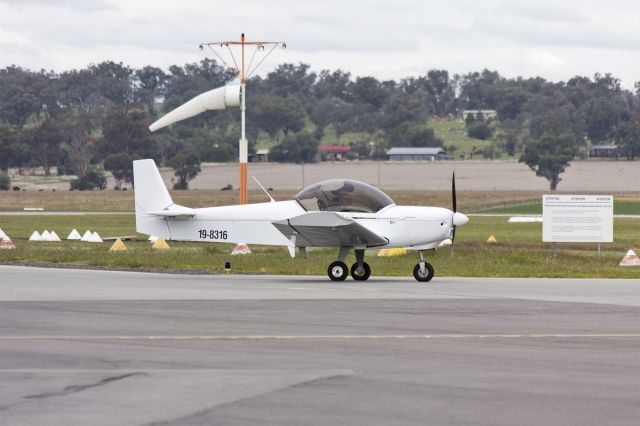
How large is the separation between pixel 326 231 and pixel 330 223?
326 millimetres

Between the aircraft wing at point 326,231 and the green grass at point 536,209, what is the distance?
54.4 meters

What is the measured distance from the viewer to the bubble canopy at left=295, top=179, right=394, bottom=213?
24.0 m

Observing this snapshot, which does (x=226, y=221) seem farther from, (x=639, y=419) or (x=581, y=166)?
(x=581, y=166)

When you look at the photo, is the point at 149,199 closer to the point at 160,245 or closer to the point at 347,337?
the point at 347,337

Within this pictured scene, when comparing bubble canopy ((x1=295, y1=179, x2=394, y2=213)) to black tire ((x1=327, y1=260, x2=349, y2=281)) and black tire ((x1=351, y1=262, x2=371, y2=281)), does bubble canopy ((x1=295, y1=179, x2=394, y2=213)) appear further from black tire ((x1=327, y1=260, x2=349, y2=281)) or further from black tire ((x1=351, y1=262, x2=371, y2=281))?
black tire ((x1=351, y1=262, x2=371, y2=281))

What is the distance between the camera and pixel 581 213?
3469 centimetres

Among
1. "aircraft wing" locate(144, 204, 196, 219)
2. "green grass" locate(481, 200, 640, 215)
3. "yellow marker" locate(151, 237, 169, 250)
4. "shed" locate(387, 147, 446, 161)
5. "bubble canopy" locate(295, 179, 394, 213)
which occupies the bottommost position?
"yellow marker" locate(151, 237, 169, 250)

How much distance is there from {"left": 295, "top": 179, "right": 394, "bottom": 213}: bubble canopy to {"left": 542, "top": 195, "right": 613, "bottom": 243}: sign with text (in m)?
11.7

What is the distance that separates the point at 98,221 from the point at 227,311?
157ft

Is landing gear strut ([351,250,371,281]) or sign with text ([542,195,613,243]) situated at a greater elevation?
sign with text ([542,195,613,243])

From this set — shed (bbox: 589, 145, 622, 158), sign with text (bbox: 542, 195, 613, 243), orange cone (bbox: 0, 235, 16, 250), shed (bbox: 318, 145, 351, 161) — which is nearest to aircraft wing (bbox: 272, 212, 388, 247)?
sign with text (bbox: 542, 195, 613, 243)

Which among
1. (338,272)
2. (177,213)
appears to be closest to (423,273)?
(338,272)

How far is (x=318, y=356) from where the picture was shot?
1294cm

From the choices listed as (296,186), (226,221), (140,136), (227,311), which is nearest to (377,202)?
(226,221)
